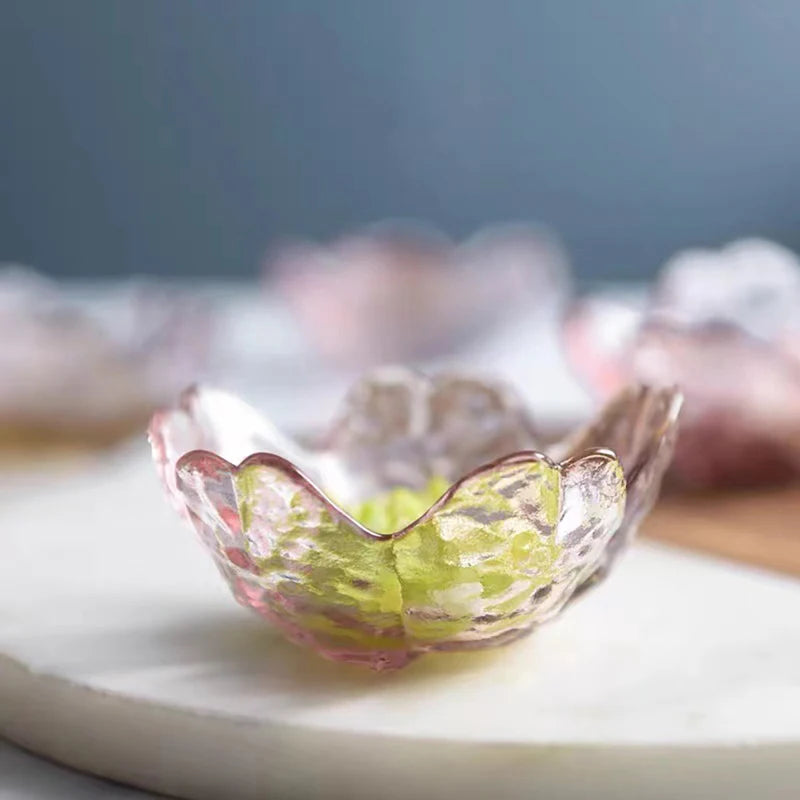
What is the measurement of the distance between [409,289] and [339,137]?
1382mm

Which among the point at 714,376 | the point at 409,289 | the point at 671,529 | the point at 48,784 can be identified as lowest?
the point at 48,784

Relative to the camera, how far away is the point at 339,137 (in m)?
2.64

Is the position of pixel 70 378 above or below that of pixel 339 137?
below

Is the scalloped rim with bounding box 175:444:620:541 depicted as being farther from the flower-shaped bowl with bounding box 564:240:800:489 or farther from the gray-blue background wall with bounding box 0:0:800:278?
the gray-blue background wall with bounding box 0:0:800:278

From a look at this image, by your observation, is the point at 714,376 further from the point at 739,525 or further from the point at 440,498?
the point at 440,498

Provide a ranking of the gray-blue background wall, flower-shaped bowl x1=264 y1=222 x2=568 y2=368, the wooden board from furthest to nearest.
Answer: the gray-blue background wall, flower-shaped bowl x1=264 y1=222 x2=568 y2=368, the wooden board

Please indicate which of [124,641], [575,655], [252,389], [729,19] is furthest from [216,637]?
[729,19]

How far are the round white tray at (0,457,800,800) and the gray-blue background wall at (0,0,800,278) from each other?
2062 mm

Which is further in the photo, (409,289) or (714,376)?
(409,289)

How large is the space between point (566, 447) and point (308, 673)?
18 centimetres

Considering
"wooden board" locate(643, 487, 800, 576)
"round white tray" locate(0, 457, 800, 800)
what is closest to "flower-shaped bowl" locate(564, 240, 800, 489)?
"wooden board" locate(643, 487, 800, 576)

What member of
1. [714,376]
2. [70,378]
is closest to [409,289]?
[70,378]

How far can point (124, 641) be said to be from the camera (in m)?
0.54

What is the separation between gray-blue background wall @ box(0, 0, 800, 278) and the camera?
2.57m
